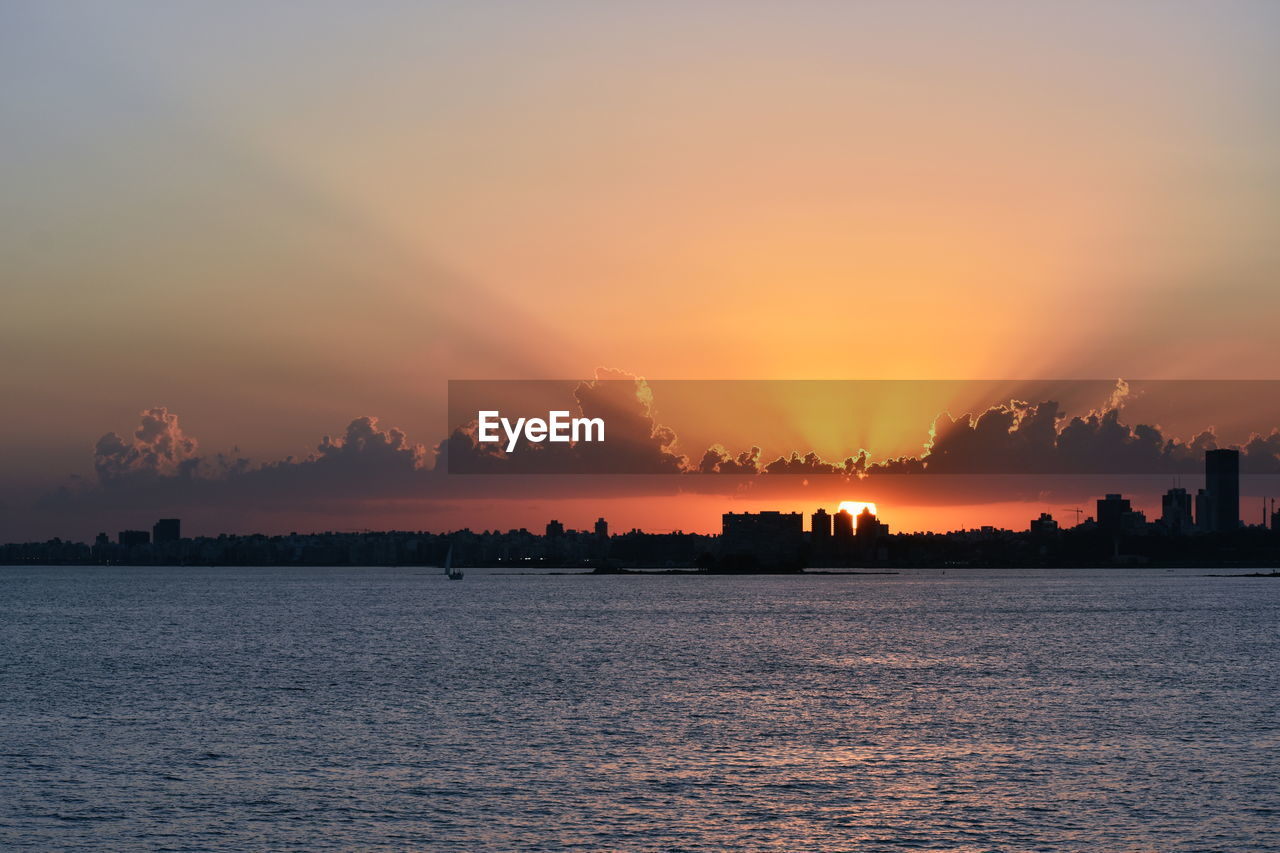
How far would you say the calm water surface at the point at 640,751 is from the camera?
49125 mm

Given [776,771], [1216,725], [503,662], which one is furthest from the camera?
[503,662]

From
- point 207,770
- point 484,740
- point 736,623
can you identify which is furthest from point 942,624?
point 207,770

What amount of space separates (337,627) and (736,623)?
5720 centimetres

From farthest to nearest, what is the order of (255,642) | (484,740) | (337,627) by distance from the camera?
(337,627)
(255,642)
(484,740)

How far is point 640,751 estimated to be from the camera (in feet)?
218

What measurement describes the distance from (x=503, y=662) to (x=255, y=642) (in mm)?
44723

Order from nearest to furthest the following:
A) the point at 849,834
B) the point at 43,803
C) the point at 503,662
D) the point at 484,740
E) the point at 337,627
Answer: the point at 849,834 → the point at 43,803 → the point at 484,740 → the point at 503,662 → the point at 337,627

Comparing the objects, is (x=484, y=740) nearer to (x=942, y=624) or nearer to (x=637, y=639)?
(x=637, y=639)

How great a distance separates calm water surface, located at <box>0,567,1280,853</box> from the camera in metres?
49.1

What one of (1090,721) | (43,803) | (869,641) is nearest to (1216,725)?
(1090,721)

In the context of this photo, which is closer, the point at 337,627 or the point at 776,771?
the point at 776,771

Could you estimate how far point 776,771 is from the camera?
200ft

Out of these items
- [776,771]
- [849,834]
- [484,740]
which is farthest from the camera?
[484,740]

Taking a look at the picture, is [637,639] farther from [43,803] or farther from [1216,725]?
[43,803]
